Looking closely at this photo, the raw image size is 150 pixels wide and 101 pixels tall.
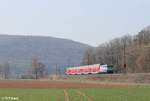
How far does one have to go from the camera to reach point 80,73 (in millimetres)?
137625

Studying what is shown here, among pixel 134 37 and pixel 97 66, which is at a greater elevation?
pixel 134 37

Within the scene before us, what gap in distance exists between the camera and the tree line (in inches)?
5197

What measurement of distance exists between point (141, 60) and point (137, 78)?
36947 millimetres

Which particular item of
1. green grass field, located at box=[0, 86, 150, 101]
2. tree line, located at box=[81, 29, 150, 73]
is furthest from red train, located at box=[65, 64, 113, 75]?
green grass field, located at box=[0, 86, 150, 101]

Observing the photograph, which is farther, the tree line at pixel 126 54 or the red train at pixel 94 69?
the tree line at pixel 126 54

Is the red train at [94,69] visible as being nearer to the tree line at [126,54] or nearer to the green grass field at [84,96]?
the tree line at [126,54]

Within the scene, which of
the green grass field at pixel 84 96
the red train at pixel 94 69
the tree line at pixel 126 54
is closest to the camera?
the green grass field at pixel 84 96

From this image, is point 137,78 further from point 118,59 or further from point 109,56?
point 109,56

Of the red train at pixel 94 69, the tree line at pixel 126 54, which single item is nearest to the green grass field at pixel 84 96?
the tree line at pixel 126 54

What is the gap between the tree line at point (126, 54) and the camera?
132m

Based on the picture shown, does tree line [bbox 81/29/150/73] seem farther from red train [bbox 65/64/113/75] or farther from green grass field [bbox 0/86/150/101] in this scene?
green grass field [bbox 0/86/150/101]

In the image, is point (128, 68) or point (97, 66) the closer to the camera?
point (97, 66)

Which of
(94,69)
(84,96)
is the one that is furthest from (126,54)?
(84,96)

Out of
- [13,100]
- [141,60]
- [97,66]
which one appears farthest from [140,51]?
[13,100]
